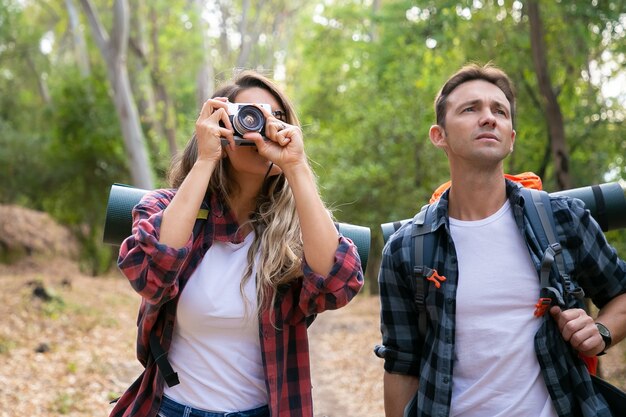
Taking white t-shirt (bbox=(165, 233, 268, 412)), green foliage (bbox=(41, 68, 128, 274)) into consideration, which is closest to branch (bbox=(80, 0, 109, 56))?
green foliage (bbox=(41, 68, 128, 274))

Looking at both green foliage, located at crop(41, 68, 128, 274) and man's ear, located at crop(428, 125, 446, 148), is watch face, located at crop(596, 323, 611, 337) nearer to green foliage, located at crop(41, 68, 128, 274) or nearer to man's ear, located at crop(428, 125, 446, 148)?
man's ear, located at crop(428, 125, 446, 148)

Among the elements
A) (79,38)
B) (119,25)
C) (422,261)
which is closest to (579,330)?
(422,261)

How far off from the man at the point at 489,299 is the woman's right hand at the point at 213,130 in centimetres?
70

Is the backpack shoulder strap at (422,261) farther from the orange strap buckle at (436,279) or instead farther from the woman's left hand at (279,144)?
the woman's left hand at (279,144)

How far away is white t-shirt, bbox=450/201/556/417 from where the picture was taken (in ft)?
7.66

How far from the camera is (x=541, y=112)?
916 cm

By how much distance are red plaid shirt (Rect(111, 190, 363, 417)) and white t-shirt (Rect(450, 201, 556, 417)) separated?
406 millimetres

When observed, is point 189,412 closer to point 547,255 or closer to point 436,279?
point 436,279

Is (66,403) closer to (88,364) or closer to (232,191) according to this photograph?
(88,364)

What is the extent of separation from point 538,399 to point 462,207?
69 centimetres

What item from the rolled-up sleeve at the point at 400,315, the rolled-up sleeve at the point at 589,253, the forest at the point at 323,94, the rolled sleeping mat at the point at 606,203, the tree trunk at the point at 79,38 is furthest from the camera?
the tree trunk at the point at 79,38

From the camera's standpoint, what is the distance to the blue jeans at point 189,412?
2.25m

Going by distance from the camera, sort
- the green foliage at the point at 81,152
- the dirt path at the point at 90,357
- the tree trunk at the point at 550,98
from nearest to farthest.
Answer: the dirt path at the point at 90,357 → the tree trunk at the point at 550,98 → the green foliage at the point at 81,152

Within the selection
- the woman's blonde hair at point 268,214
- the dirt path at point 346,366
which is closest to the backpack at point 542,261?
the woman's blonde hair at point 268,214
